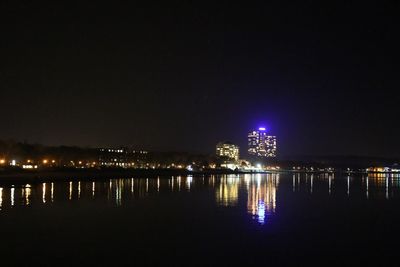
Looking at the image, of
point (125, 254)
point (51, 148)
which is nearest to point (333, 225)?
point (125, 254)

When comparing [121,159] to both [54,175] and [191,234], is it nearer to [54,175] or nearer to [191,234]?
[54,175]

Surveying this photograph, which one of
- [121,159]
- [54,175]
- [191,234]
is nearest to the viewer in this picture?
[191,234]

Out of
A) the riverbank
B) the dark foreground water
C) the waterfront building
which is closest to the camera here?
the dark foreground water

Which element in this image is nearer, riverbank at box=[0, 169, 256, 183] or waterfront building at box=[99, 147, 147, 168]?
riverbank at box=[0, 169, 256, 183]

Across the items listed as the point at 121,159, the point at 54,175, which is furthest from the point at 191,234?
the point at 121,159

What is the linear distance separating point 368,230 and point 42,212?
1825cm

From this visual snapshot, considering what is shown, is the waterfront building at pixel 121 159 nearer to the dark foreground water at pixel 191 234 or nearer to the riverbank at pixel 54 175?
the riverbank at pixel 54 175

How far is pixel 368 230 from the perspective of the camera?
24297 mm

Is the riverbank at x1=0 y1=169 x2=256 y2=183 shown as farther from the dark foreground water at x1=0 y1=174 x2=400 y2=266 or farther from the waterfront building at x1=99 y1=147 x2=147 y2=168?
the waterfront building at x1=99 y1=147 x2=147 y2=168

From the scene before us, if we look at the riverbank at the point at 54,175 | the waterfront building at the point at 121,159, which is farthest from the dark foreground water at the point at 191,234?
the waterfront building at the point at 121,159

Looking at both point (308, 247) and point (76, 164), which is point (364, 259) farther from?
point (76, 164)

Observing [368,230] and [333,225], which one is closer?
[368,230]

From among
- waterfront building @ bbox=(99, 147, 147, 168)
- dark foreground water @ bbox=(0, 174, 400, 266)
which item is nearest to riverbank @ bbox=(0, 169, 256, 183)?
dark foreground water @ bbox=(0, 174, 400, 266)

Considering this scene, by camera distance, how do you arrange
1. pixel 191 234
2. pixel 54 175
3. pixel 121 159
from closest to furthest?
pixel 191 234 < pixel 54 175 < pixel 121 159
